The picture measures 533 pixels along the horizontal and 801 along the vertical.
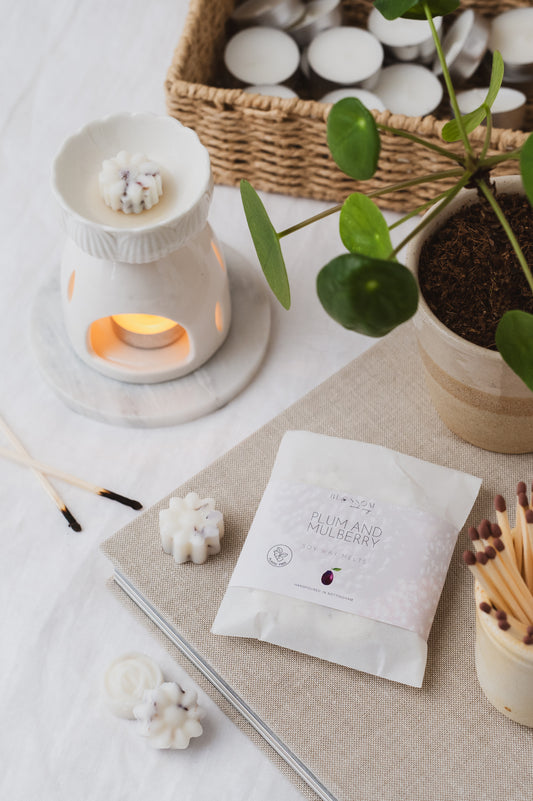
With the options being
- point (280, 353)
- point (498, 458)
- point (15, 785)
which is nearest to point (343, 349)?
point (280, 353)

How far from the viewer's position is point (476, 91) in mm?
1035

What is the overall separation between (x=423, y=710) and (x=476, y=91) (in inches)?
28.5

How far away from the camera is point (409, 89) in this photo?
105cm

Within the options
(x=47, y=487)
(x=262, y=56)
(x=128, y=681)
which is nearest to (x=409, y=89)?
(x=262, y=56)

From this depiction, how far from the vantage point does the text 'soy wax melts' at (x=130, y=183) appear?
0.77 meters

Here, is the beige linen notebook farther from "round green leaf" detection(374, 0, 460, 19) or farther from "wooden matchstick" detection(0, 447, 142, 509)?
"round green leaf" detection(374, 0, 460, 19)

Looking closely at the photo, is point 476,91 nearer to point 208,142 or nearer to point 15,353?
point 208,142

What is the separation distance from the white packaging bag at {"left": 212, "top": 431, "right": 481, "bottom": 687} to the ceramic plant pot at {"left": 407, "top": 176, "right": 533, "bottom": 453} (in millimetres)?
51

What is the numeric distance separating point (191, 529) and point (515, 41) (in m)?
0.74

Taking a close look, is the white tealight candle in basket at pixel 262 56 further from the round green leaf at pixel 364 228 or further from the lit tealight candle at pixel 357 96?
the round green leaf at pixel 364 228

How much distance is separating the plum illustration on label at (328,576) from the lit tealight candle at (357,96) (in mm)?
551

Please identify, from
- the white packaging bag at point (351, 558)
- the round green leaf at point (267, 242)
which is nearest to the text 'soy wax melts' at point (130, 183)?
the round green leaf at point (267, 242)

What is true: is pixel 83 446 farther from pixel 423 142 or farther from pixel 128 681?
pixel 423 142

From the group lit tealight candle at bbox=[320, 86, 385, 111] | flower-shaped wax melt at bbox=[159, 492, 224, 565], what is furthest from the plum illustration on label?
lit tealight candle at bbox=[320, 86, 385, 111]
